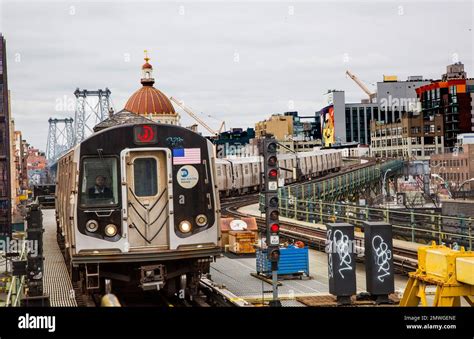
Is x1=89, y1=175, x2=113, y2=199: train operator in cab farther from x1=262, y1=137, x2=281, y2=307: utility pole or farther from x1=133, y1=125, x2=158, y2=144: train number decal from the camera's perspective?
x1=262, y1=137, x2=281, y2=307: utility pole

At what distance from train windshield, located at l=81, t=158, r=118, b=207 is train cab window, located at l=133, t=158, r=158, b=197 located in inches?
12.7

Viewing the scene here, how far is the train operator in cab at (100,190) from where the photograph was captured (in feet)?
31.5

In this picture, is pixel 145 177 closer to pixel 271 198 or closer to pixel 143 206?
pixel 143 206

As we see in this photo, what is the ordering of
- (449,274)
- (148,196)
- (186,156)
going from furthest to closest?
(186,156) < (148,196) < (449,274)

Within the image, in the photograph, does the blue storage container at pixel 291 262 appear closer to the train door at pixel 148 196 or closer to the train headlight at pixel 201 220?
the train headlight at pixel 201 220

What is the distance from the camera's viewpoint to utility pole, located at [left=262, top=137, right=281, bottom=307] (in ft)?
31.8

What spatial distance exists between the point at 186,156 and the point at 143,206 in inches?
39.6

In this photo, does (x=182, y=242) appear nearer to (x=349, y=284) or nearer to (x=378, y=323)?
(x=349, y=284)

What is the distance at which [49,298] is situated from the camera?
9.91 metres

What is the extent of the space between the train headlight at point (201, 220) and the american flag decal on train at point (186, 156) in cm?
78

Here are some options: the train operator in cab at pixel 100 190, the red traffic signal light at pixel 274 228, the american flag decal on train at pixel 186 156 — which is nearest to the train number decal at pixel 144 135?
the american flag decal on train at pixel 186 156

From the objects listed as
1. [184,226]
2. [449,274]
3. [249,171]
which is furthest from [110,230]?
[249,171]

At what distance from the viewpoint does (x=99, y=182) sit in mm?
9648

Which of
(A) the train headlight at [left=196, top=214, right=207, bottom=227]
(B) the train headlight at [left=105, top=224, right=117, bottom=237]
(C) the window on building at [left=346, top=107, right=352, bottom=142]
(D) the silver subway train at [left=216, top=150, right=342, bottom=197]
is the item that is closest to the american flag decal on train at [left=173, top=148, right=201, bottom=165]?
(A) the train headlight at [left=196, top=214, right=207, bottom=227]
